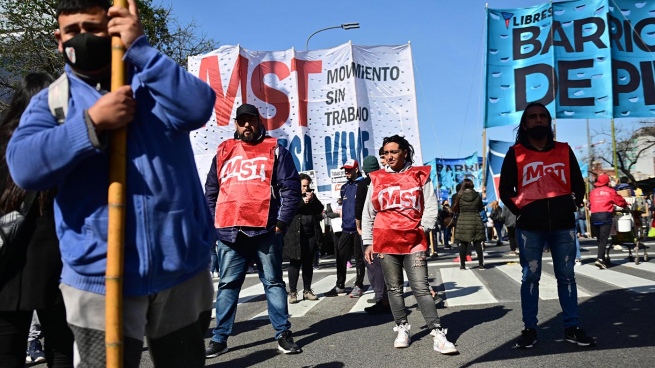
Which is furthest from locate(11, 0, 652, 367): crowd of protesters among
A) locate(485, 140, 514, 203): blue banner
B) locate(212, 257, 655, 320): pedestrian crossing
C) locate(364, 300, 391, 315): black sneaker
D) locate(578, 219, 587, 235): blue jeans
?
locate(578, 219, 587, 235): blue jeans

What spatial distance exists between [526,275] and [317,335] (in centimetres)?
201

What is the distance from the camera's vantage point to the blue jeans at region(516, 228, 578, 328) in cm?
500

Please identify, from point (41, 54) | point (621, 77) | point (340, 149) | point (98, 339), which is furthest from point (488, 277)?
point (41, 54)

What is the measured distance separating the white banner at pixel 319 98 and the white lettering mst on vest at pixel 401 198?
543 cm

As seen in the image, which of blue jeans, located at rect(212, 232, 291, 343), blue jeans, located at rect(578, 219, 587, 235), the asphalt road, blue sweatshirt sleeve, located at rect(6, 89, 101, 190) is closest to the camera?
blue sweatshirt sleeve, located at rect(6, 89, 101, 190)

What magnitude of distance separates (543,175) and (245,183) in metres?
2.43

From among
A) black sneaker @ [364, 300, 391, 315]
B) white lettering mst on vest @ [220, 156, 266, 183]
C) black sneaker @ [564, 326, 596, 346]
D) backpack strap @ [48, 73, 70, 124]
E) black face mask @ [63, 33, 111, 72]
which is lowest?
black sneaker @ [364, 300, 391, 315]

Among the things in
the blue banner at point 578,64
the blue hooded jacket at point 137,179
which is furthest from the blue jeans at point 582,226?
the blue hooded jacket at point 137,179

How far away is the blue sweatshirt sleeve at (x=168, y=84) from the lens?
1.88 metres

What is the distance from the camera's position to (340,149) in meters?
11.2

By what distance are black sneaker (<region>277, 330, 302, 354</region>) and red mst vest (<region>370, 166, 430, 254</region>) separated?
3.40ft

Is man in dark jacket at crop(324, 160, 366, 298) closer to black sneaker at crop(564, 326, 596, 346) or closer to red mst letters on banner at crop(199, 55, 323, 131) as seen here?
red mst letters on banner at crop(199, 55, 323, 131)

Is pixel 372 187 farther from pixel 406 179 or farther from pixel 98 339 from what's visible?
pixel 98 339

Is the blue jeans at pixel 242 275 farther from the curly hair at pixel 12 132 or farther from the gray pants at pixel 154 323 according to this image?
the gray pants at pixel 154 323
